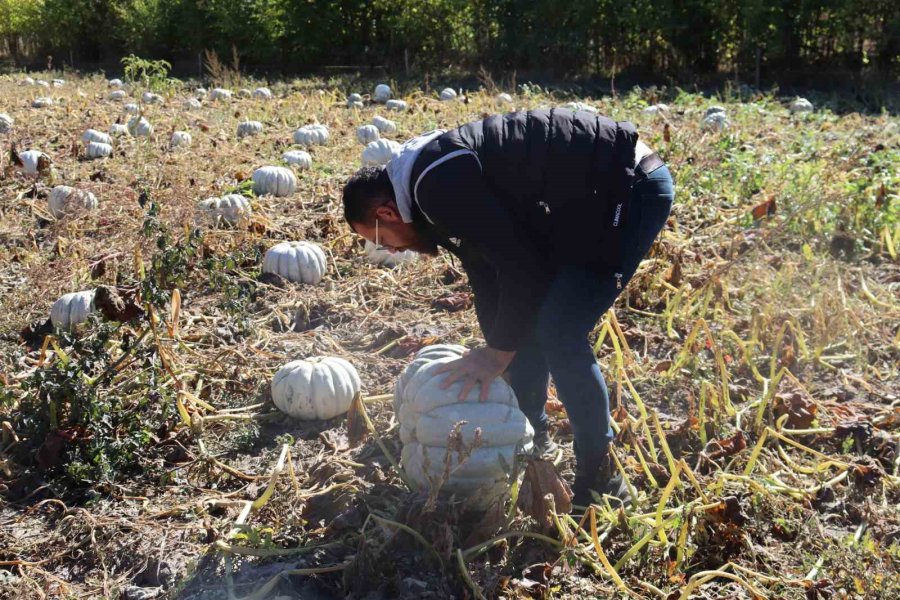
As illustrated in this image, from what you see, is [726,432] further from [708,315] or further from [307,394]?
[307,394]

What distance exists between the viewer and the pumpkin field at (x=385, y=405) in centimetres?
276

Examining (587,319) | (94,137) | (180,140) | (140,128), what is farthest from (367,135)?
(587,319)

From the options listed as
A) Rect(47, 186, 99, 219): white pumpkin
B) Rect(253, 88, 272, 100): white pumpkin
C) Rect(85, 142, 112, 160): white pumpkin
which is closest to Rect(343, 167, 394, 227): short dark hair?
Rect(47, 186, 99, 219): white pumpkin

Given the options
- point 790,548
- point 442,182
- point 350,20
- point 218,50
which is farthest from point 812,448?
point 218,50

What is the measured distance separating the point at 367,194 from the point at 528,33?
13475 mm

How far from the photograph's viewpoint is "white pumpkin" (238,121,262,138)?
8.87 m

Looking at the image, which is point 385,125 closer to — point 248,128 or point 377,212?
point 248,128

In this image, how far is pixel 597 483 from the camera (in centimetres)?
297

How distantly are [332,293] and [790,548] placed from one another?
2830mm

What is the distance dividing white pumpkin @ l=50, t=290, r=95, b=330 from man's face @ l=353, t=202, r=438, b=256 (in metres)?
2.15

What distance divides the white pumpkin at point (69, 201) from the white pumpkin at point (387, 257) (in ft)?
6.27

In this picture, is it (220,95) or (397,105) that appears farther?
(220,95)

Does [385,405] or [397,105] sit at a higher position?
[397,105]

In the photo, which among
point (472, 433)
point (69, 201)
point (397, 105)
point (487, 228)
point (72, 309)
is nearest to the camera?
point (487, 228)
